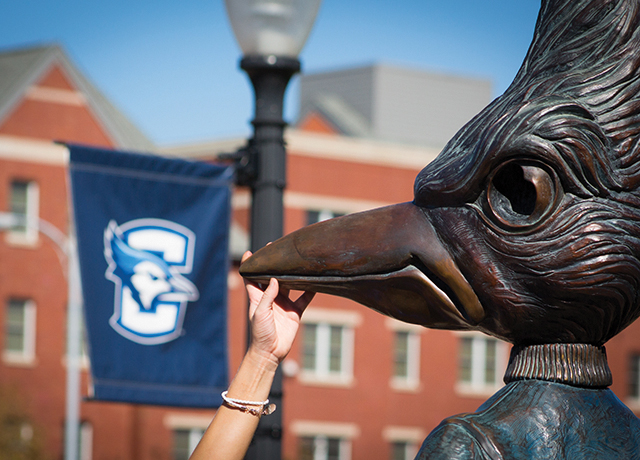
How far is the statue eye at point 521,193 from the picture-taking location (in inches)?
65.3

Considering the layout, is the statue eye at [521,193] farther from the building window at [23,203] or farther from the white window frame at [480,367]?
the white window frame at [480,367]

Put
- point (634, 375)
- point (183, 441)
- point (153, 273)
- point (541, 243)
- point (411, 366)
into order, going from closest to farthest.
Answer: point (541, 243), point (153, 273), point (183, 441), point (411, 366), point (634, 375)

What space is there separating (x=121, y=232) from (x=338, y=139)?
2098 centimetres

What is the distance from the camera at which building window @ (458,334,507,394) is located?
2647cm

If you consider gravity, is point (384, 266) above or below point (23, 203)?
below

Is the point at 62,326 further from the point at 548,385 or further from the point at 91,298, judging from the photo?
the point at 548,385

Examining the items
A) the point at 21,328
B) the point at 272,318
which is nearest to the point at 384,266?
the point at 272,318

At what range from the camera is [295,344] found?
25.0m

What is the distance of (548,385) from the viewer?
174 cm

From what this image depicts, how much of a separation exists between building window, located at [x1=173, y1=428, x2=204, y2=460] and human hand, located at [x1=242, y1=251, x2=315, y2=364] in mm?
22573

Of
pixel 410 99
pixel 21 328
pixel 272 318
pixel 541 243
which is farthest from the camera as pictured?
pixel 410 99

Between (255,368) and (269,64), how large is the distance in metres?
2.19

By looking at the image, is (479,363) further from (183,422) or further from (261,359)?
(261,359)

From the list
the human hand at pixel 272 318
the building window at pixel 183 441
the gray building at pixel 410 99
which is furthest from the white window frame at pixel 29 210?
the human hand at pixel 272 318
